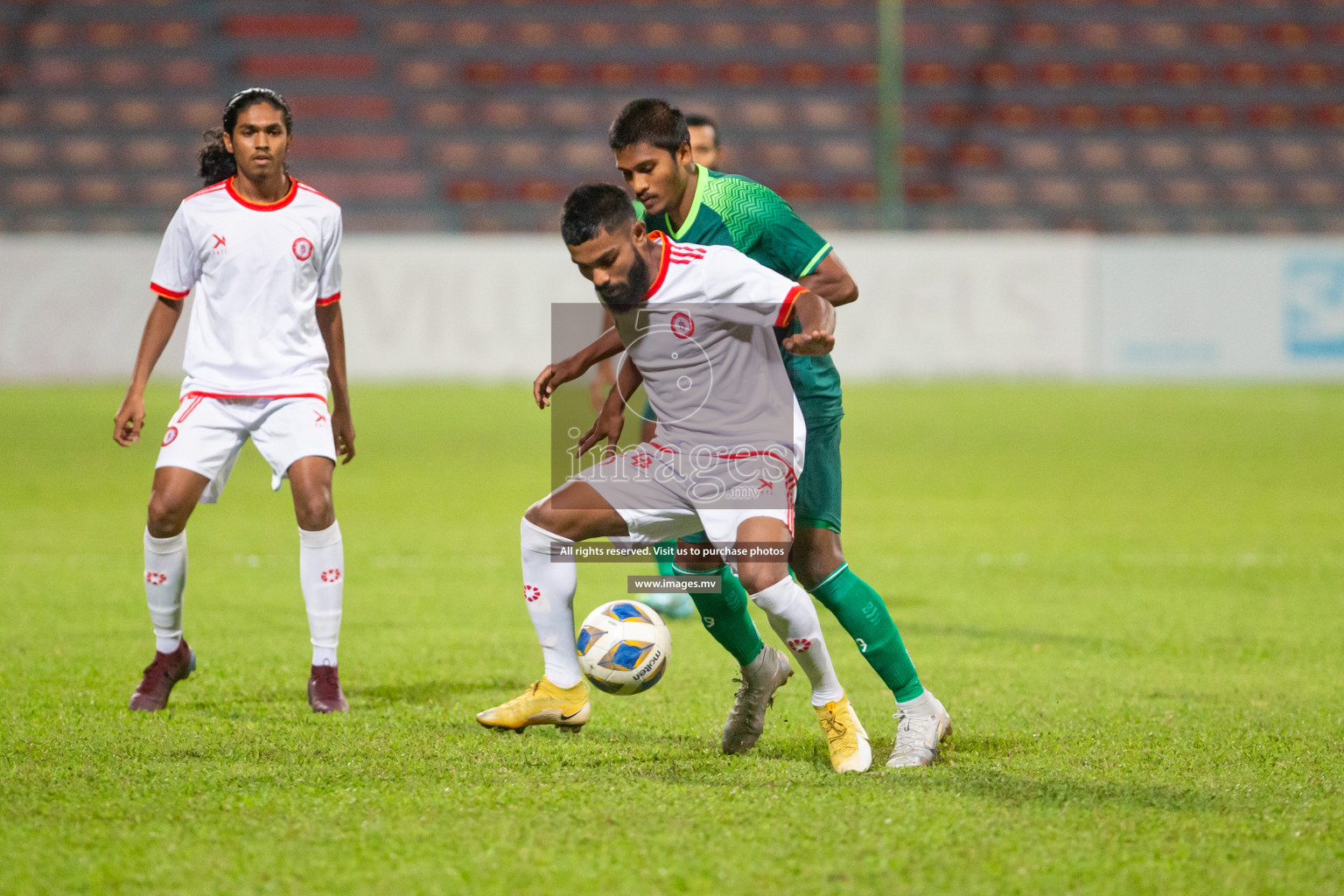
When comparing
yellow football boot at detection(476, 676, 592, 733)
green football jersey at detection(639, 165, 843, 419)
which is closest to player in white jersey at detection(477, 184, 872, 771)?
green football jersey at detection(639, 165, 843, 419)

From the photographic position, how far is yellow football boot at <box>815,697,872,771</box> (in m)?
3.79

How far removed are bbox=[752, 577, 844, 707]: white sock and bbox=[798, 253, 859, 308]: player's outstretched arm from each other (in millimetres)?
781

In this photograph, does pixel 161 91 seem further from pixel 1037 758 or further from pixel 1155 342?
pixel 1037 758

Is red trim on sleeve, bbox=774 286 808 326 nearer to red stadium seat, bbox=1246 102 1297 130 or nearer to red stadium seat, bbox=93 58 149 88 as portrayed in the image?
red stadium seat, bbox=93 58 149 88

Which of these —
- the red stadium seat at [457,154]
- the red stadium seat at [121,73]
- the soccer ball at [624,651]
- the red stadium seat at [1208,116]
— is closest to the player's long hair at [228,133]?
the soccer ball at [624,651]

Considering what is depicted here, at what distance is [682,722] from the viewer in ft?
14.5

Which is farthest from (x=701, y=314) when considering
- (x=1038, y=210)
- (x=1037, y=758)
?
(x=1038, y=210)

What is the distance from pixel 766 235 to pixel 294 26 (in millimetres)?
22479

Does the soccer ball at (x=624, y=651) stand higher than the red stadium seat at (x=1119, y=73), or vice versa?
the red stadium seat at (x=1119, y=73)

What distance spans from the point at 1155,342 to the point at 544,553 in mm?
16139

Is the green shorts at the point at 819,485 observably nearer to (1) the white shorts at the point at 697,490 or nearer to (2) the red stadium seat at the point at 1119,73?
(1) the white shorts at the point at 697,490

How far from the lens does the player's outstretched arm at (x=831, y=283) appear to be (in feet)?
13.1

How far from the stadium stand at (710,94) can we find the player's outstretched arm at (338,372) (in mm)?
16921

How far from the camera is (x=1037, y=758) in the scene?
154 inches
